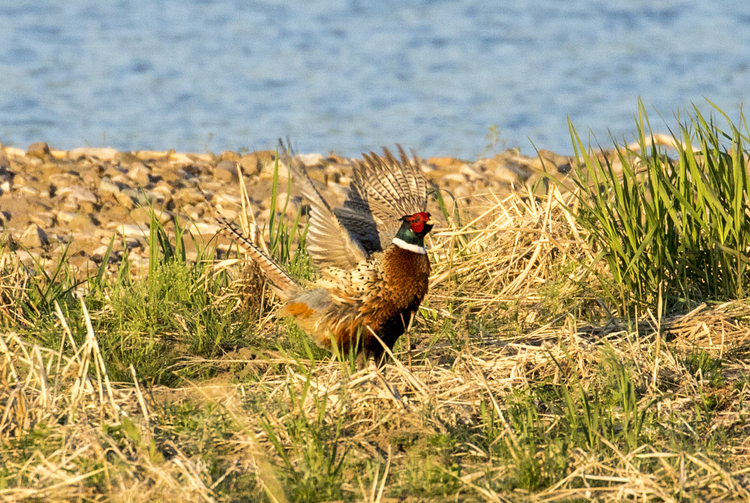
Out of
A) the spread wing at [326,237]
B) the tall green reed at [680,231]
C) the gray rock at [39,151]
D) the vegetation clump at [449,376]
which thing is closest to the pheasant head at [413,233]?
the spread wing at [326,237]

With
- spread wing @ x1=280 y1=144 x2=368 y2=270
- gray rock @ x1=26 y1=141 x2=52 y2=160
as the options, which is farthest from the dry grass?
gray rock @ x1=26 y1=141 x2=52 y2=160

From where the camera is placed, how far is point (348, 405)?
3.44m

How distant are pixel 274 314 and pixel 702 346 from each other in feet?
7.11

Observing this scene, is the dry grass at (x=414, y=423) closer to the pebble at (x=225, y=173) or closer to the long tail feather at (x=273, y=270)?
the long tail feather at (x=273, y=270)

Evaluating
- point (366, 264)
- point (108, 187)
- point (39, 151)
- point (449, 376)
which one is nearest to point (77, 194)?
point (108, 187)

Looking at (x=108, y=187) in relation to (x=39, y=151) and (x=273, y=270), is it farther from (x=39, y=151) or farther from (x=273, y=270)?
(x=273, y=270)

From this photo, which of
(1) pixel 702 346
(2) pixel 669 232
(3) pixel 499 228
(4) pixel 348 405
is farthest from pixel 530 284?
(4) pixel 348 405

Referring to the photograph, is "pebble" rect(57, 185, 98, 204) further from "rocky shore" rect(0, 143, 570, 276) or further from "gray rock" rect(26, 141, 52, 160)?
"gray rock" rect(26, 141, 52, 160)

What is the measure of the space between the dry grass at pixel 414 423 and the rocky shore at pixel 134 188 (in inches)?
81.2

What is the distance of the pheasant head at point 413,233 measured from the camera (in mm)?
4105

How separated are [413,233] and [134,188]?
402 centimetres

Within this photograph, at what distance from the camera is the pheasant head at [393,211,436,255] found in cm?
411

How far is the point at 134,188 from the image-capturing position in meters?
7.50

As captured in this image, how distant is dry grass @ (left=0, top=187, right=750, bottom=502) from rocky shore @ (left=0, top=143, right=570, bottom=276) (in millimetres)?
2062
